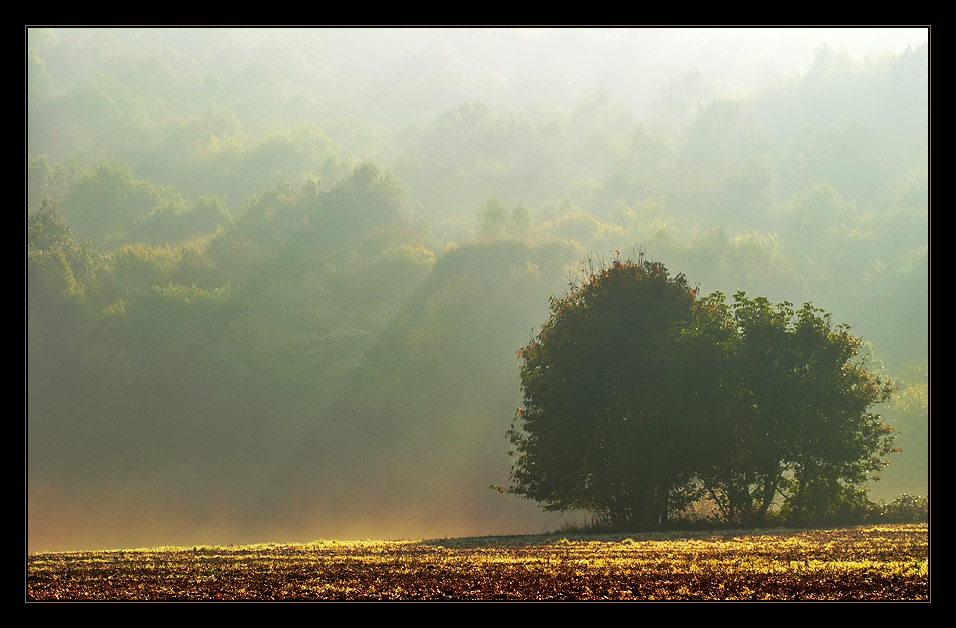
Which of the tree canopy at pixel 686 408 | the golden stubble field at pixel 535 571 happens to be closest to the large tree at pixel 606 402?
the tree canopy at pixel 686 408

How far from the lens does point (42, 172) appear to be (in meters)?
86.5

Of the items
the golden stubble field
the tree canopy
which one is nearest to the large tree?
Result: the tree canopy

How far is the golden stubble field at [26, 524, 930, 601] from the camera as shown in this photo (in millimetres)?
16188

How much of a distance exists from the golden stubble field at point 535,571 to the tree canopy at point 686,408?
4.97m

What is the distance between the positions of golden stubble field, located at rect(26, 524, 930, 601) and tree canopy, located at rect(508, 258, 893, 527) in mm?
4971

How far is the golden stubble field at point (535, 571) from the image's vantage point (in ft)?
53.1

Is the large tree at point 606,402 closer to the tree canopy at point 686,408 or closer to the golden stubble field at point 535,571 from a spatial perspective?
the tree canopy at point 686,408

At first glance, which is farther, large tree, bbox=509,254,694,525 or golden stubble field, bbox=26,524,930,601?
large tree, bbox=509,254,694,525

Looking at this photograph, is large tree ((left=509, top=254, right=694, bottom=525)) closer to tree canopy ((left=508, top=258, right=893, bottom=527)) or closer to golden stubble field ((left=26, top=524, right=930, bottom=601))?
tree canopy ((left=508, top=258, right=893, bottom=527))

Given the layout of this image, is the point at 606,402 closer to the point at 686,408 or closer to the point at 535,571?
the point at 686,408

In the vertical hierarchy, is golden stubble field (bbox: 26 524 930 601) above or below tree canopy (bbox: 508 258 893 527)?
below

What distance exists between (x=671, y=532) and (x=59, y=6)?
84.8 feet

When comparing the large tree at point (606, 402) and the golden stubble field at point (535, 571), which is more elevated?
the large tree at point (606, 402)

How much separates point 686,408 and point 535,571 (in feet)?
49.2
